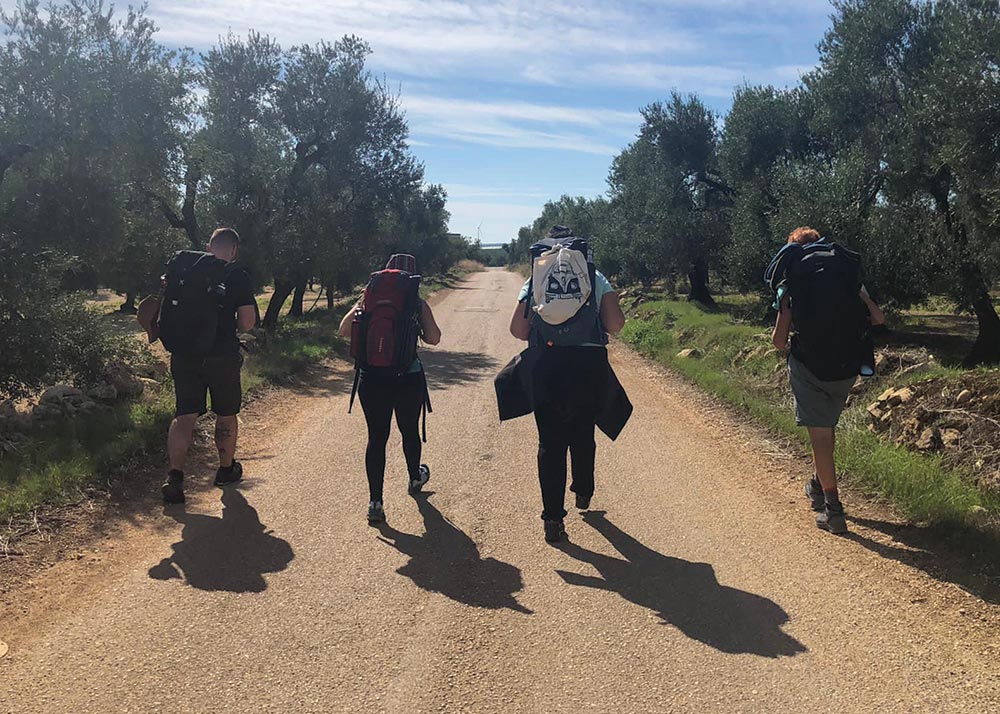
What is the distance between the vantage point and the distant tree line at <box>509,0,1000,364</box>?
939 cm

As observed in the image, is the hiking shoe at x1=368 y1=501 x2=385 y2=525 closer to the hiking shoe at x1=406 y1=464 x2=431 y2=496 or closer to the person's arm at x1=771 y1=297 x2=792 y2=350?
the hiking shoe at x1=406 y1=464 x2=431 y2=496

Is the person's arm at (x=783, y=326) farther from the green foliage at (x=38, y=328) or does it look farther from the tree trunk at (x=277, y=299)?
the tree trunk at (x=277, y=299)

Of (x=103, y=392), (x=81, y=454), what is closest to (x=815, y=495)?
(x=81, y=454)

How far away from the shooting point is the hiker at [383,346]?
4.67 m

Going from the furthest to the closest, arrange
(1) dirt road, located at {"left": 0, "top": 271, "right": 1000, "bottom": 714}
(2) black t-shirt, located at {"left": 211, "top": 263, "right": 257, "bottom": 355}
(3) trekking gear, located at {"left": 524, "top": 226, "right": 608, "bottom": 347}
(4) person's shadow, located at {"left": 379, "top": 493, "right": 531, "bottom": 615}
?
(2) black t-shirt, located at {"left": 211, "top": 263, "right": 257, "bottom": 355}, (3) trekking gear, located at {"left": 524, "top": 226, "right": 608, "bottom": 347}, (4) person's shadow, located at {"left": 379, "top": 493, "right": 531, "bottom": 615}, (1) dirt road, located at {"left": 0, "top": 271, "right": 1000, "bottom": 714}

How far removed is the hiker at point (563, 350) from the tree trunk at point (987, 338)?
11.3m

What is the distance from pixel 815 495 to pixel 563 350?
2.18m

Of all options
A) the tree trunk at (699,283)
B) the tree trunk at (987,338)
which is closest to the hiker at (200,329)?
the tree trunk at (987,338)

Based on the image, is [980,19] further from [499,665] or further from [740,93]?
[499,665]

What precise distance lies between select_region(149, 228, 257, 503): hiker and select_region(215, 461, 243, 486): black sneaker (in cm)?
38

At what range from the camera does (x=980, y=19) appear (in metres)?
10.0

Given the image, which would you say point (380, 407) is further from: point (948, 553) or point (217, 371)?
point (948, 553)

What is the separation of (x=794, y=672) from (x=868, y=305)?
2.56 meters

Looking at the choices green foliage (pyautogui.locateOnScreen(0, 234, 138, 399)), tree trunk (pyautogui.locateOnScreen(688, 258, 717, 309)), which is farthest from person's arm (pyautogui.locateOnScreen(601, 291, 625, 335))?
tree trunk (pyautogui.locateOnScreen(688, 258, 717, 309))
